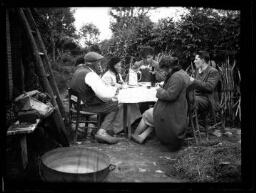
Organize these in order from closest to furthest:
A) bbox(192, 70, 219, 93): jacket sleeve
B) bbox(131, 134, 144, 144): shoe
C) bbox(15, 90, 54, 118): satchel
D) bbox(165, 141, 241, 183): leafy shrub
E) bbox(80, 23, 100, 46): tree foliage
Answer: bbox(165, 141, 241, 183): leafy shrub
bbox(15, 90, 54, 118): satchel
bbox(131, 134, 144, 144): shoe
bbox(192, 70, 219, 93): jacket sleeve
bbox(80, 23, 100, 46): tree foliage

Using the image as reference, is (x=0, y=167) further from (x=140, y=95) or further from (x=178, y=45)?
(x=178, y=45)

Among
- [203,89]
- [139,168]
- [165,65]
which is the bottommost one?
[139,168]

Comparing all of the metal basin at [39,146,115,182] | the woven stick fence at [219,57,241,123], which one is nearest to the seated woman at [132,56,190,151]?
the metal basin at [39,146,115,182]

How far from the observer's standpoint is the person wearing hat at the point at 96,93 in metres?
4.79

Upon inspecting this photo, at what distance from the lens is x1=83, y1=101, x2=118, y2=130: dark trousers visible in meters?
5.03

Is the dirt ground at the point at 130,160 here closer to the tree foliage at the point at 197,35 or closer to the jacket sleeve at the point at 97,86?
the jacket sleeve at the point at 97,86

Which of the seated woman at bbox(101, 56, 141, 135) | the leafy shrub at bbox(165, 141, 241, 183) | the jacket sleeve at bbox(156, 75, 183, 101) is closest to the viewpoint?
the leafy shrub at bbox(165, 141, 241, 183)

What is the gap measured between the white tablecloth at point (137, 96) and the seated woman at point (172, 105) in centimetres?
43

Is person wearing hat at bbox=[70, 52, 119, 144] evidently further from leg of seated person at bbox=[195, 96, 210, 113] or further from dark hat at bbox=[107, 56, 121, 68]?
leg of seated person at bbox=[195, 96, 210, 113]

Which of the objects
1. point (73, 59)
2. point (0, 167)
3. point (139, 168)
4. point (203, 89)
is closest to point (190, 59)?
point (203, 89)

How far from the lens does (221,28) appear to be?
7328 mm

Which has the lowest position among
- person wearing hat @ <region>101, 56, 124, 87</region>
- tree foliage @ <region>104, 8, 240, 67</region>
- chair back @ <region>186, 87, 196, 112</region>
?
chair back @ <region>186, 87, 196, 112</region>

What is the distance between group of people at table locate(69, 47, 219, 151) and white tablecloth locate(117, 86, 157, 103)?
0.17m

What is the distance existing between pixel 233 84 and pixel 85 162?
496 centimetres
